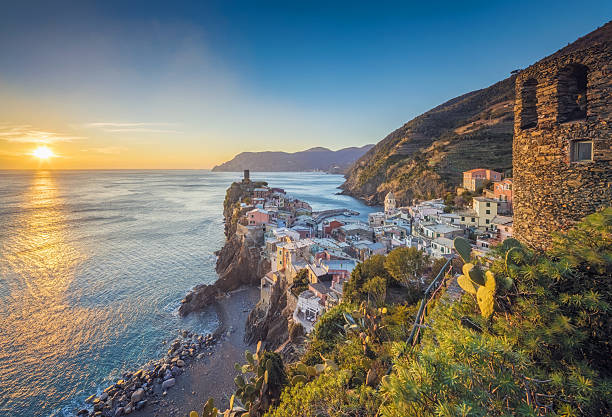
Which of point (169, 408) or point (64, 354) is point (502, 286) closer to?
point (169, 408)

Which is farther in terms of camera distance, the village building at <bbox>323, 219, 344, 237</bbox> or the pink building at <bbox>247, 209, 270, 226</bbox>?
the village building at <bbox>323, 219, 344, 237</bbox>

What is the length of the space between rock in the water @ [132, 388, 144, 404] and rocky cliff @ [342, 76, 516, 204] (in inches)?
1913

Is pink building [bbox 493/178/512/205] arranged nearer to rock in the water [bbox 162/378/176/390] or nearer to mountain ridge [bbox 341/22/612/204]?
mountain ridge [bbox 341/22/612/204]

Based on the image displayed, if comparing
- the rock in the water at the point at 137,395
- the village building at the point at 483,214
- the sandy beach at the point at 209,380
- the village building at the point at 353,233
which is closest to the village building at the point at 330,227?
the village building at the point at 353,233

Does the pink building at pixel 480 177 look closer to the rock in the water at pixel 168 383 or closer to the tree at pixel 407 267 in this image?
the tree at pixel 407 267

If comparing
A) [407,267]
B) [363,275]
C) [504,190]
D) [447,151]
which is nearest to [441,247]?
[407,267]

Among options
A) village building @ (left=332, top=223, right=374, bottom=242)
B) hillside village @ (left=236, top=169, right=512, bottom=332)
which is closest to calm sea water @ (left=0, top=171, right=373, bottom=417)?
Result: hillside village @ (left=236, top=169, right=512, bottom=332)

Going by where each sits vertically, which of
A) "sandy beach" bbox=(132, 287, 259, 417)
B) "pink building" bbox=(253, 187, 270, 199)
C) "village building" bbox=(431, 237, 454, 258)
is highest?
"pink building" bbox=(253, 187, 270, 199)

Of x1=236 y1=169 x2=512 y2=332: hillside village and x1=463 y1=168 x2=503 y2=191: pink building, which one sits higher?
x1=463 y1=168 x2=503 y2=191: pink building

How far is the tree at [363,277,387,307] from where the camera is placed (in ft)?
38.4

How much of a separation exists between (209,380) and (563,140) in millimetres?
17558

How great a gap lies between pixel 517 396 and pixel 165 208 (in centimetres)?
7337

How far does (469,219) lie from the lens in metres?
26.4

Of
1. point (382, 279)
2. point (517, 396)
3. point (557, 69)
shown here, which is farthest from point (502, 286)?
point (382, 279)
